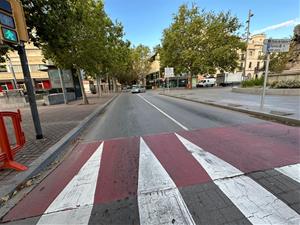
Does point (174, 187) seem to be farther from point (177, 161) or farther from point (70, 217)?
point (70, 217)

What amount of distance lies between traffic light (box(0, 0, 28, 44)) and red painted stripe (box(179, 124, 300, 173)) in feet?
17.5

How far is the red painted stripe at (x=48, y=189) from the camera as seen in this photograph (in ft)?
8.76

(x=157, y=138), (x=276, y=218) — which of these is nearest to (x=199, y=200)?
(x=276, y=218)

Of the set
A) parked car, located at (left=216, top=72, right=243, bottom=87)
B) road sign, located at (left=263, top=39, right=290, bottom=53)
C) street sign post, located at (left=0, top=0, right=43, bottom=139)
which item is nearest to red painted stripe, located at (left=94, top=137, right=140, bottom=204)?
street sign post, located at (left=0, top=0, right=43, bottom=139)

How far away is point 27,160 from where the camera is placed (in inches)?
168

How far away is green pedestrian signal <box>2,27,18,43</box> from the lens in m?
4.15

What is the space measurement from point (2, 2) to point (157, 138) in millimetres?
5236

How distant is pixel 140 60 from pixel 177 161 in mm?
60898

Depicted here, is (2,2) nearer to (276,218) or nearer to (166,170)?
(166,170)

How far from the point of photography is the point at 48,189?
325 centimetres

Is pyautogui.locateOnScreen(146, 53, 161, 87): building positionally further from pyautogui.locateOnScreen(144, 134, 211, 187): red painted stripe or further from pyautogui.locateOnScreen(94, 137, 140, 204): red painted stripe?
pyautogui.locateOnScreen(94, 137, 140, 204): red painted stripe

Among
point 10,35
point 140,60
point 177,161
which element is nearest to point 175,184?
point 177,161

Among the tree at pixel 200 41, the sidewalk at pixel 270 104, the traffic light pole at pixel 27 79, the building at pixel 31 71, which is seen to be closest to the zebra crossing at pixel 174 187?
the traffic light pole at pixel 27 79

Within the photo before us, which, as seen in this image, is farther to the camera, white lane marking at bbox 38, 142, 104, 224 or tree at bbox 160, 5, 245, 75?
tree at bbox 160, 5, 245, 75
